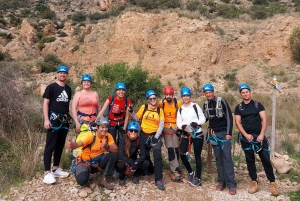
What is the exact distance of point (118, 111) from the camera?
4508 millimetres

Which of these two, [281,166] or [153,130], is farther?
[281,166]

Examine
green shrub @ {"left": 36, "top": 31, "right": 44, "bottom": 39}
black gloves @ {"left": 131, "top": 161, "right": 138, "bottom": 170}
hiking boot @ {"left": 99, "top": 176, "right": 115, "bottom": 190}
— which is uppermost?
green shrub @ {"left": 36, "top": 31, "right": 44, "bottom": 39}

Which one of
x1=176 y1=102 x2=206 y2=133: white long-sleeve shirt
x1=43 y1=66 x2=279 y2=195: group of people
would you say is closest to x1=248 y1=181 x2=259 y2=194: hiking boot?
x1=43 y1=66 x2=279 y2=195: group of people

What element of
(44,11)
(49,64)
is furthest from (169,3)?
(44,11)

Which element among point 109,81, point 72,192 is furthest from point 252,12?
point 72,192

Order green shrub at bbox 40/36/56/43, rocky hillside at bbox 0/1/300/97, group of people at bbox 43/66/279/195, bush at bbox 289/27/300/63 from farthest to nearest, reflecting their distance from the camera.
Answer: green shrub at bbox 40/36/56/43 < rocky hillside at bbox 0/1/300/97 < bush at bbox 289/27/300/63 < group of people at bbox 43/66/279/195

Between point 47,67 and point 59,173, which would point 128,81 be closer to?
point 59,173

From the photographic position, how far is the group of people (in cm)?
410

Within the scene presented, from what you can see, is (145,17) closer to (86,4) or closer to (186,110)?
(186,110)

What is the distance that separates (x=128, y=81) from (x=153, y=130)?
25.8ft

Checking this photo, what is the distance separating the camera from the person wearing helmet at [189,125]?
431 centimetres

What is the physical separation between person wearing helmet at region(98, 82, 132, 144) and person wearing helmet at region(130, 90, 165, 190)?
0.26m

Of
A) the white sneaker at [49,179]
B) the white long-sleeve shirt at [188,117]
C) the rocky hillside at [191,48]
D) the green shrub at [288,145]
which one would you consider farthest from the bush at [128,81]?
the white long-sleeve shirt at [188,117]

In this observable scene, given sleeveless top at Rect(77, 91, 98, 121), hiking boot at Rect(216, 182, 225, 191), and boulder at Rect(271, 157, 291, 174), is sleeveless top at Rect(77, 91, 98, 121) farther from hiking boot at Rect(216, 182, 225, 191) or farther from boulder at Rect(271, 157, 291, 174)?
boulder at Rect(271, 157, 291, 174)
